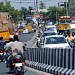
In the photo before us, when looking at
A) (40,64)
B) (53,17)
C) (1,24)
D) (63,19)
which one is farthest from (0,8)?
(40,64)

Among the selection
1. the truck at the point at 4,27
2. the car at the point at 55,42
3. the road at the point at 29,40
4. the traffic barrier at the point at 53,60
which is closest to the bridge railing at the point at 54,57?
the traffic barrier at the point at 53,60

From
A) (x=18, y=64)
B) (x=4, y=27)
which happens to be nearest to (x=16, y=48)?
(x=18, y=64)

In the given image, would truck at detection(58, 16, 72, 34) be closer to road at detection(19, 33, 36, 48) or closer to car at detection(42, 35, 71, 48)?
road at detection(19, 33, 36, 48)

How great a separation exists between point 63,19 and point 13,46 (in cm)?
5546

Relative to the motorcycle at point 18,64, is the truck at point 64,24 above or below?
below

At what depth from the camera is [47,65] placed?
2133cm

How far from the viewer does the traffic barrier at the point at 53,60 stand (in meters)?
17.2

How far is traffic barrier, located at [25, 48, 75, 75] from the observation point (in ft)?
56.4

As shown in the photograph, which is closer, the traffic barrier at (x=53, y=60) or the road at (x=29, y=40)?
the traffic barrier at (x=53, y=60)

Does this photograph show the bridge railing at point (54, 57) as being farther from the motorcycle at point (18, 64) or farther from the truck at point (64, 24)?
the truck at point (64, 24)

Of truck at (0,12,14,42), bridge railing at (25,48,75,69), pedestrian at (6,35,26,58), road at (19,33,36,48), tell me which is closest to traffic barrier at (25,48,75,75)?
bridge railing at (25,48,75,69)

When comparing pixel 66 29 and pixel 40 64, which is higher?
pixel 40 64

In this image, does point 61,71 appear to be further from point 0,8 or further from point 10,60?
point 0,8

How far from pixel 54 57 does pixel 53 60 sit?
0.90 feet
